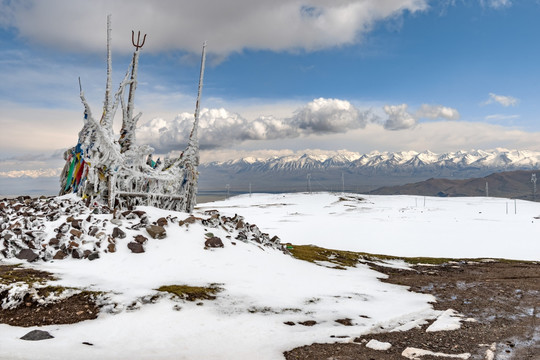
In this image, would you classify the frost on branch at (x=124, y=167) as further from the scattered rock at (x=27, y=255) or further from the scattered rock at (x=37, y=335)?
the scattered rock at (x=37, y=335)

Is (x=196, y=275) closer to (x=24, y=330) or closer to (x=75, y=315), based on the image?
(x=75, y=315)

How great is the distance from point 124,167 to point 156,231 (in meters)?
9.12

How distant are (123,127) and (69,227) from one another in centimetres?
1390

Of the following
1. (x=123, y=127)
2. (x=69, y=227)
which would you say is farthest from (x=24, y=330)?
(x=123, y=127)

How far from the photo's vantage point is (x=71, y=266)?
16.2 metres

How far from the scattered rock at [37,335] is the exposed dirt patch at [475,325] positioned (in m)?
6.31

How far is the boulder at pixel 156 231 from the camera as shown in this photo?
1925cm

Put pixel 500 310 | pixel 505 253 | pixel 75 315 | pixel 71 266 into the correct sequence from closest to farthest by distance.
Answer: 1. pixel 75 315
2. pixel 500 310
3. pixel 71 266
4. pixel 505 253

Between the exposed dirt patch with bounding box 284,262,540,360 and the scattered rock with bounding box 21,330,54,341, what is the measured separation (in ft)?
20.7

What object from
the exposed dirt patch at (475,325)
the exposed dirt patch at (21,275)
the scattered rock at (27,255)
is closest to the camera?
the exposed dirt patch at (475,325)

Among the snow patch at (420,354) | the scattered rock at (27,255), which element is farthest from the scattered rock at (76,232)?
the snow patch at (420,354)

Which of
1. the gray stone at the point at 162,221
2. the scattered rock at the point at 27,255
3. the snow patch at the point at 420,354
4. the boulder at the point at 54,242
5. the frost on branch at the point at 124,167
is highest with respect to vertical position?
the frost on branch at the point at 124,167

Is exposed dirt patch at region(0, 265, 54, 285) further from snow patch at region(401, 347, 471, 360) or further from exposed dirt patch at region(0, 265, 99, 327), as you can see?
snow patch at region(401, 347, 471, 360)

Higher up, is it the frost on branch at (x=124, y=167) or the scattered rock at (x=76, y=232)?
the frost on branch at (x=124, y=167)
